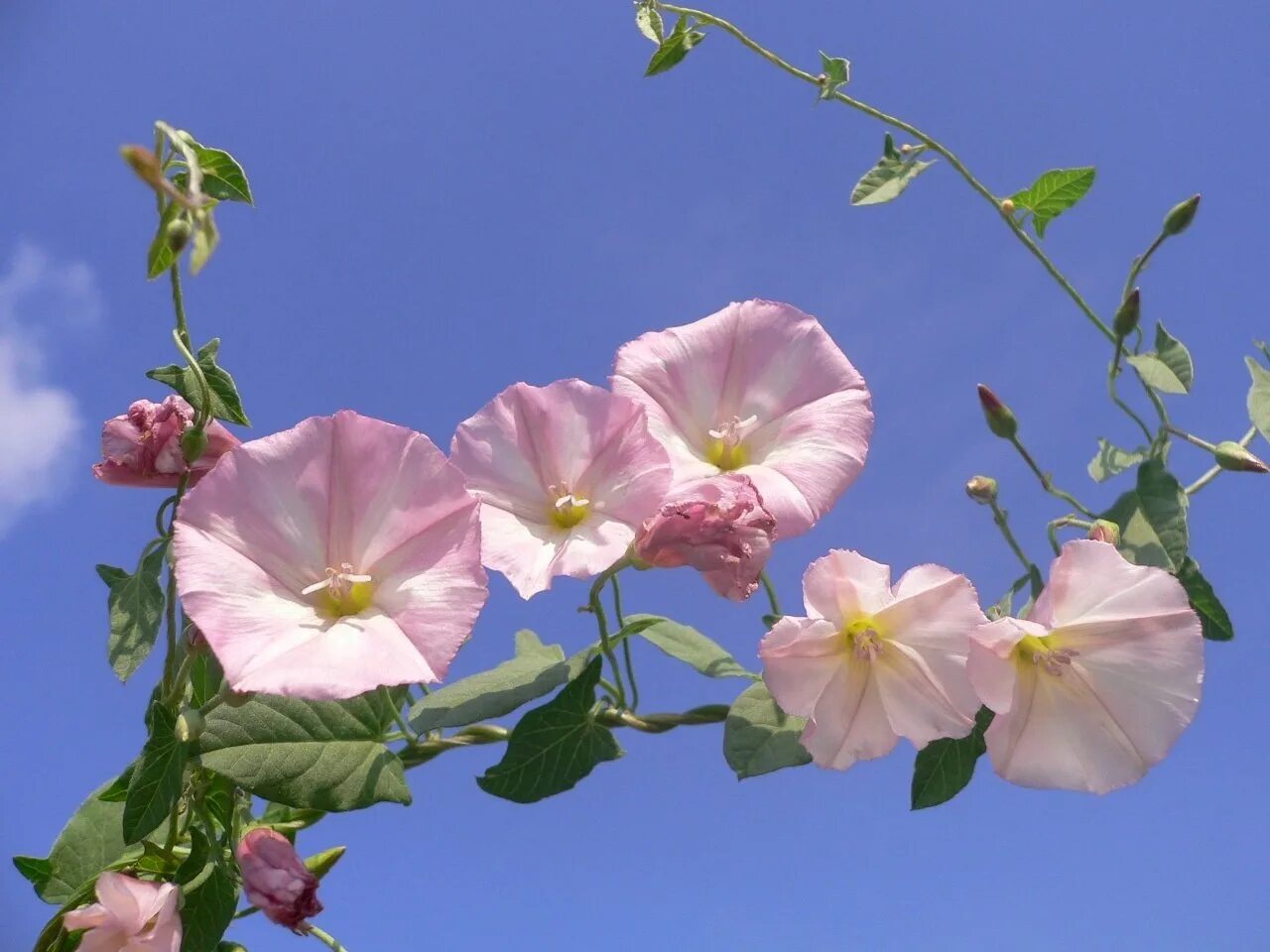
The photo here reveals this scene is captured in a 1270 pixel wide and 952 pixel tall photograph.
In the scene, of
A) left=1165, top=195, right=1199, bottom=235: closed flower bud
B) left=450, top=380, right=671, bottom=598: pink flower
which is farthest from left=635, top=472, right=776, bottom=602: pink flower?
left=1165, top=195, right=1199, bottom=235: closed flower bud

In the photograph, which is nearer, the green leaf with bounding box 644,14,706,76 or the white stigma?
the white stigma

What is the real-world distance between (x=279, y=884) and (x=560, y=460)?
74 centimetres

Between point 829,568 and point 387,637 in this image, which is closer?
point 387,637

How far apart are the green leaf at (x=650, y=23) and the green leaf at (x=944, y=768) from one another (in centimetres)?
153

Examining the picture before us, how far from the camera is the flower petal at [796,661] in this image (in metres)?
1.58

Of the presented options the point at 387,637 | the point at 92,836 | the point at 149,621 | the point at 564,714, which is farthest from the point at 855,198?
the point at 92,836

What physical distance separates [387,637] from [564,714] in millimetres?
402

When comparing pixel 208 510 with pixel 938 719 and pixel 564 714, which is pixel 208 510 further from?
pixel 938 719

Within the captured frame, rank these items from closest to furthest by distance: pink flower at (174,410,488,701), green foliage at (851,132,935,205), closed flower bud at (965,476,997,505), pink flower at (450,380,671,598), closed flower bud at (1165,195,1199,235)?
pink flower at (174,410,488,701) → pink flower at (450,380,671,598) → closed flower bud at (965,476,997,505) → closed flower bud at (1165,195,1199,235) → green foliage at (851,132,935,205)

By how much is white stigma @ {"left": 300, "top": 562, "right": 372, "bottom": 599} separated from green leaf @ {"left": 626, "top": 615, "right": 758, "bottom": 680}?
0.55 m

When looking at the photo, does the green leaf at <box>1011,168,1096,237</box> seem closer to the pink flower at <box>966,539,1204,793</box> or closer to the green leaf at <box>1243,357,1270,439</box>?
the green leaf at <box>1243,357,1270,439</box>

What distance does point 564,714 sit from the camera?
1737 mm

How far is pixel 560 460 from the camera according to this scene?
1.69 meters

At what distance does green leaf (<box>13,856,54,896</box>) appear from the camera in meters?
1.89
